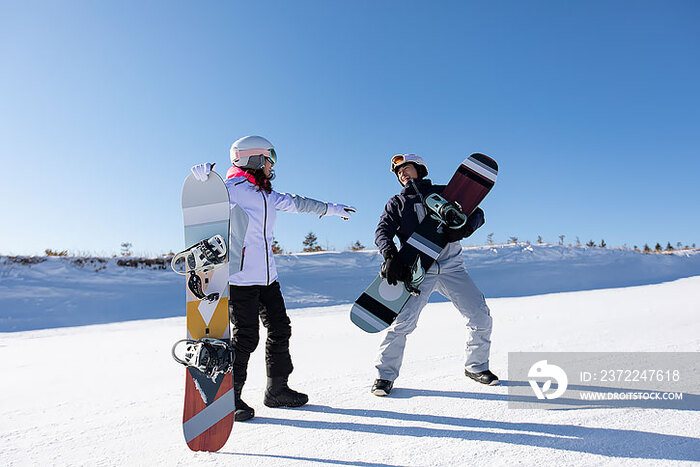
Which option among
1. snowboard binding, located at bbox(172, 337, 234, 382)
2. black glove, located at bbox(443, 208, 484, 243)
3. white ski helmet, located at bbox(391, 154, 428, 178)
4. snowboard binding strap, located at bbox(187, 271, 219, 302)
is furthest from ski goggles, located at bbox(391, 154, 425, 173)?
snowboard binding, located at bbox(172, 337, 234, 382)

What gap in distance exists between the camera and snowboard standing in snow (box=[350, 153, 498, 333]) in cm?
338

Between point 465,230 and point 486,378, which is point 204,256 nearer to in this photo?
point 465,230

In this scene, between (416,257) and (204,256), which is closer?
(204,256)

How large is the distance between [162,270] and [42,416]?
799 centimetres

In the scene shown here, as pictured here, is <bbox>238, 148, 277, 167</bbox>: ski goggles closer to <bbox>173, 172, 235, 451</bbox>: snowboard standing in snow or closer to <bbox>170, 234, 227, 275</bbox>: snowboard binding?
<bbox>173, 172, 235, 451</bbox>: snowboard standing in snow

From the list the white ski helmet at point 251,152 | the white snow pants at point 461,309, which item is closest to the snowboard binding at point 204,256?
the white ski helmet at point 251,152

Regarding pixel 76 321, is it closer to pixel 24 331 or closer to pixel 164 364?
pixel 24 331

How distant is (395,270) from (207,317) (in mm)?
1449

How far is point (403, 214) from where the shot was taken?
360 cm

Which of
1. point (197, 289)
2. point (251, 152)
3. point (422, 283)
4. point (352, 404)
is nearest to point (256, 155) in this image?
point (251, 152)

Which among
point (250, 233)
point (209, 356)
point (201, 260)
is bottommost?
point (209, 356)

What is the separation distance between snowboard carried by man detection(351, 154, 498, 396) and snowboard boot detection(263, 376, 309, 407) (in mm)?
587

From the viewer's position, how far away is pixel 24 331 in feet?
23.3

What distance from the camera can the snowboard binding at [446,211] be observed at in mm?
3355
